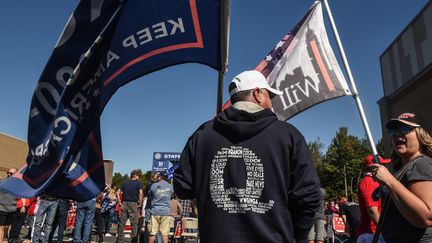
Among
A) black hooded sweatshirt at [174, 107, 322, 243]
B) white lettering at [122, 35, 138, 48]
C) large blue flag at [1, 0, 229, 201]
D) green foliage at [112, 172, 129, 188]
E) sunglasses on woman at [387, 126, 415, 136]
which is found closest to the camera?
black hooded sweatshirt at [174, 107, 322, 243]

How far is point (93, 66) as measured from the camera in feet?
11.9

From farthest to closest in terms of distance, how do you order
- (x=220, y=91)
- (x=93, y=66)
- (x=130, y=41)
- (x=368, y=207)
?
(x=368, y=207), (x=130, y=41), (x=93, y=66), (x=220, y=91)

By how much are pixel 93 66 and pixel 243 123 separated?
1.95 metres

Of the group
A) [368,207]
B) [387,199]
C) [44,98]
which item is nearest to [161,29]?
[44,98]

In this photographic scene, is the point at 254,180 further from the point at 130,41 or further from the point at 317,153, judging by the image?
the point at 317,153

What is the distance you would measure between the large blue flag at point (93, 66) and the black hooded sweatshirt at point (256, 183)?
1544 millimetres

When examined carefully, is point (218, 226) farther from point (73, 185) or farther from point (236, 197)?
point (73, 185)

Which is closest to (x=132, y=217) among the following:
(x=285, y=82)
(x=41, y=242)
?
(x=41, y=242)

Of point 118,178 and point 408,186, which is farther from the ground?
point 118,178

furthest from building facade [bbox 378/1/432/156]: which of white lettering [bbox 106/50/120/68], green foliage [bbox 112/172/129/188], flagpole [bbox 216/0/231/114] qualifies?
green foliage [bbox 112/172/129/188]

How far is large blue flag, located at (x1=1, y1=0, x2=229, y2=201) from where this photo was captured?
3441 mm

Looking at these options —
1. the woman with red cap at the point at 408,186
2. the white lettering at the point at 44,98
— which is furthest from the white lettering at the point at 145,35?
the woman with red cap at the point at 408,186

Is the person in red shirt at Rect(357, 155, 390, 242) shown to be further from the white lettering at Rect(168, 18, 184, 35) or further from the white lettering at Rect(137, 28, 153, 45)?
the white lettering at Rect(137, 28, 153, 45)

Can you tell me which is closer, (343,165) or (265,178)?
(265,178)
